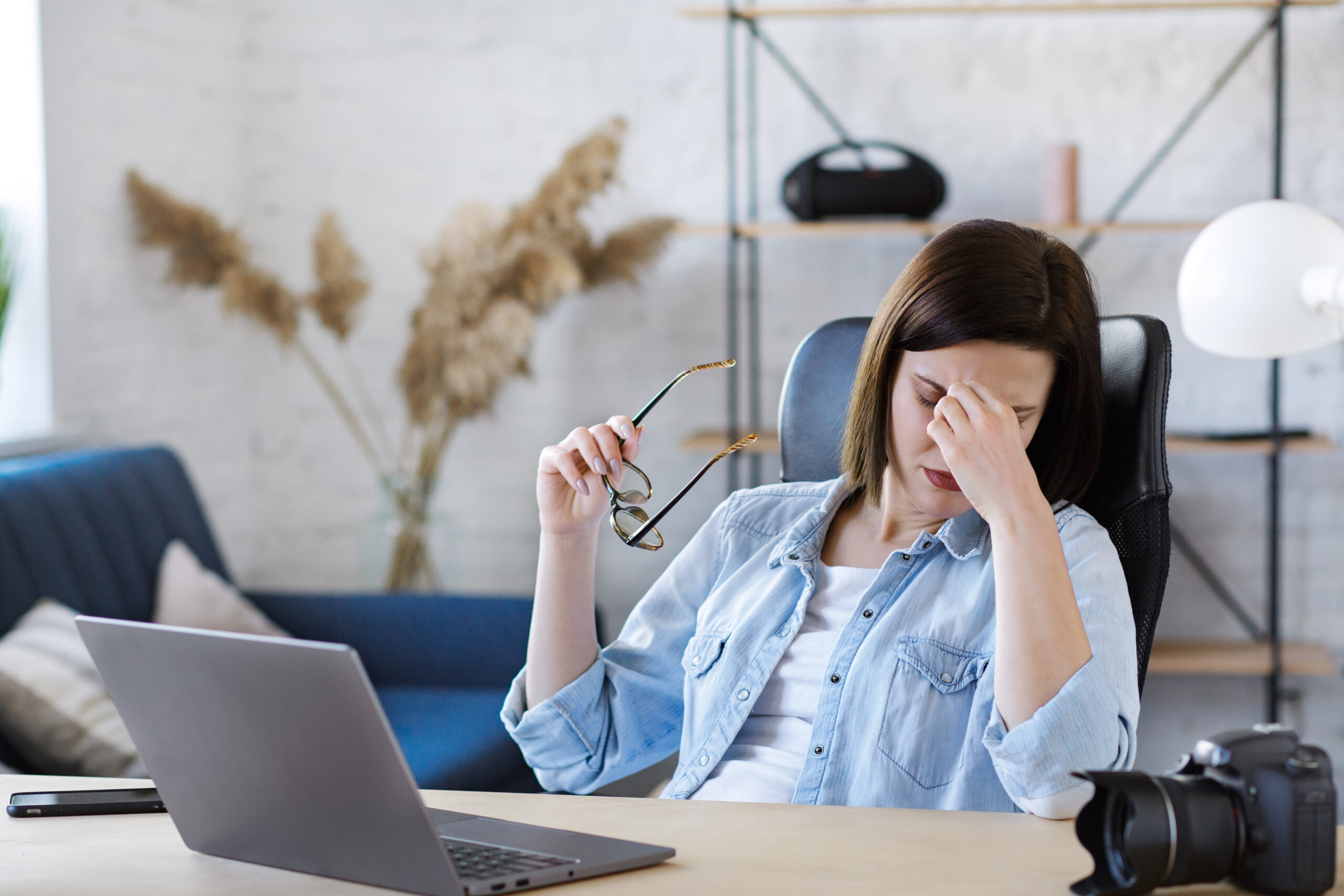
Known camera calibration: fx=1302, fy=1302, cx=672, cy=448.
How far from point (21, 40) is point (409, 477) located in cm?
121

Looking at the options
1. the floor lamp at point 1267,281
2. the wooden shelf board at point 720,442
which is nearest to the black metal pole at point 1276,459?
the wooden shelf board at point 720,442

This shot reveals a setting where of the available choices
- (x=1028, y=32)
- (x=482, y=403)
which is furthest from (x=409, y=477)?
(x=1028, y=32)

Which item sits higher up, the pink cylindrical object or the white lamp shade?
the pink cylindrical object

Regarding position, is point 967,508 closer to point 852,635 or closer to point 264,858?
point 852,635

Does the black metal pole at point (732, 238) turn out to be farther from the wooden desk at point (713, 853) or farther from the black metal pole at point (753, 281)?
the wooden desk at point (713, 853)

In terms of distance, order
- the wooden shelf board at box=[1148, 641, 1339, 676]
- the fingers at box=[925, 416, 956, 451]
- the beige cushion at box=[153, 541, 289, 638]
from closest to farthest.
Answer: the fingers at box=[925, 416, 956, 451], the beige cushion at box=[153, 541, 289, 638], the wooden shelf board at box=[1148, 641, 1339, 676]

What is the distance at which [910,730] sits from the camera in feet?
3.95

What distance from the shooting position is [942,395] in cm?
128

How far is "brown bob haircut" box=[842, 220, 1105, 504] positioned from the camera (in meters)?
1.26

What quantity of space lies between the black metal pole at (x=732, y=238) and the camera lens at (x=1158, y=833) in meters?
2.13

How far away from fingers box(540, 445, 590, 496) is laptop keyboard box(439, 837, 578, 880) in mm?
398

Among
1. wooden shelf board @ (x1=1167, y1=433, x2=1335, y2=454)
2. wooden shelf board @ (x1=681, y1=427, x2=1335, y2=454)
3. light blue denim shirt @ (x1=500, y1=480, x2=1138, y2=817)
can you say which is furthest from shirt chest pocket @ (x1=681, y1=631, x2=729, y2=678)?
wooden shelf board @ (x1=1167, y1=433, x2=1335, y2=454)

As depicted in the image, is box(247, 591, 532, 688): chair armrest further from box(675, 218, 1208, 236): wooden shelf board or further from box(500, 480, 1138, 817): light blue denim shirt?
box(500, 480, 1138, 817): light blue denim shirt

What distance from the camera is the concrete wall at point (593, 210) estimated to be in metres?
2.87
